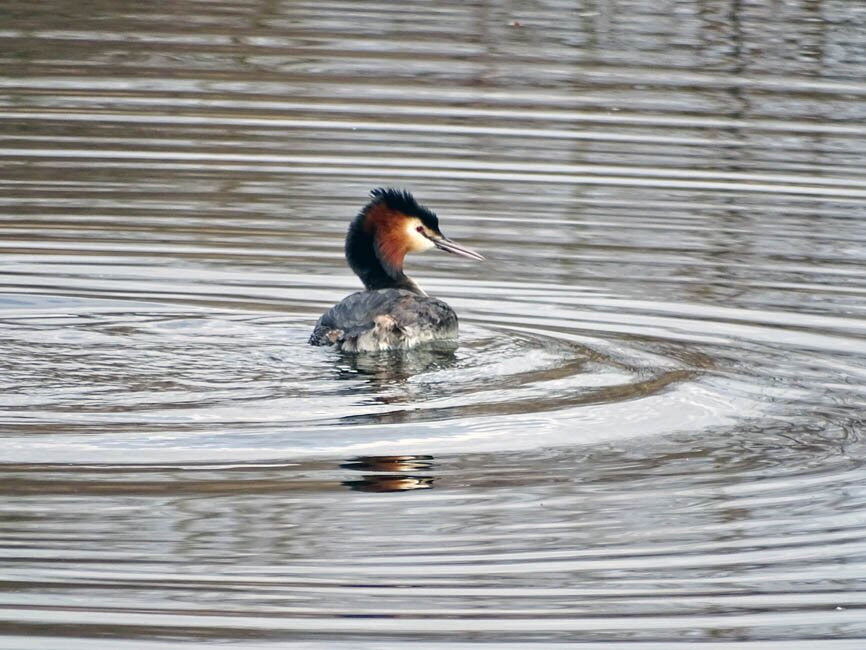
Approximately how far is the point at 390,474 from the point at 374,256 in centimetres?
314

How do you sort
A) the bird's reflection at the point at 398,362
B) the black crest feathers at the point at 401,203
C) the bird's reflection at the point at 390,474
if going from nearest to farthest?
the bird's reflection at the point at 390,474 → the bird's reflection at the point at 398,362 → the black crest feathers at the point at 401,203

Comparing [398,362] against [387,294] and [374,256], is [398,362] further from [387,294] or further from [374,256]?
[374,256]

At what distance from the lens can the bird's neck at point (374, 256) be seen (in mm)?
10000

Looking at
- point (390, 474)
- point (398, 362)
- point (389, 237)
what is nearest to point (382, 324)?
point (398, 362)

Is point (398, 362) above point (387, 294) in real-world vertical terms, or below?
below

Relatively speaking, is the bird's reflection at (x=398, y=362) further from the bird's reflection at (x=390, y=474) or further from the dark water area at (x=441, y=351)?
the bird's reflection at (x=390, y=474)

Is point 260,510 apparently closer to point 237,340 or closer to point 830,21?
point 237,340

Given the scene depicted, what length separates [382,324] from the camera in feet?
30.6

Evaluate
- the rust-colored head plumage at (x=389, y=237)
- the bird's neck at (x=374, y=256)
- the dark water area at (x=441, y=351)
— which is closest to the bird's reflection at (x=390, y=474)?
the dark water area at (x=441, y=351)

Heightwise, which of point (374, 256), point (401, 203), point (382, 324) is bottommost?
point (382, 324)

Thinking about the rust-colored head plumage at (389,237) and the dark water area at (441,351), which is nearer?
the dark water area at (441,351)

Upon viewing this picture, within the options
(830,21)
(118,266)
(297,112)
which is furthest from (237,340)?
(830,21)

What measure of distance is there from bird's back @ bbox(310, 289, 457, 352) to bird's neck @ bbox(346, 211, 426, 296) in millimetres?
568

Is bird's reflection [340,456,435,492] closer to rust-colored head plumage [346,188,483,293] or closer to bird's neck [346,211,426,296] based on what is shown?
bird's neck [346,211,426,296]
